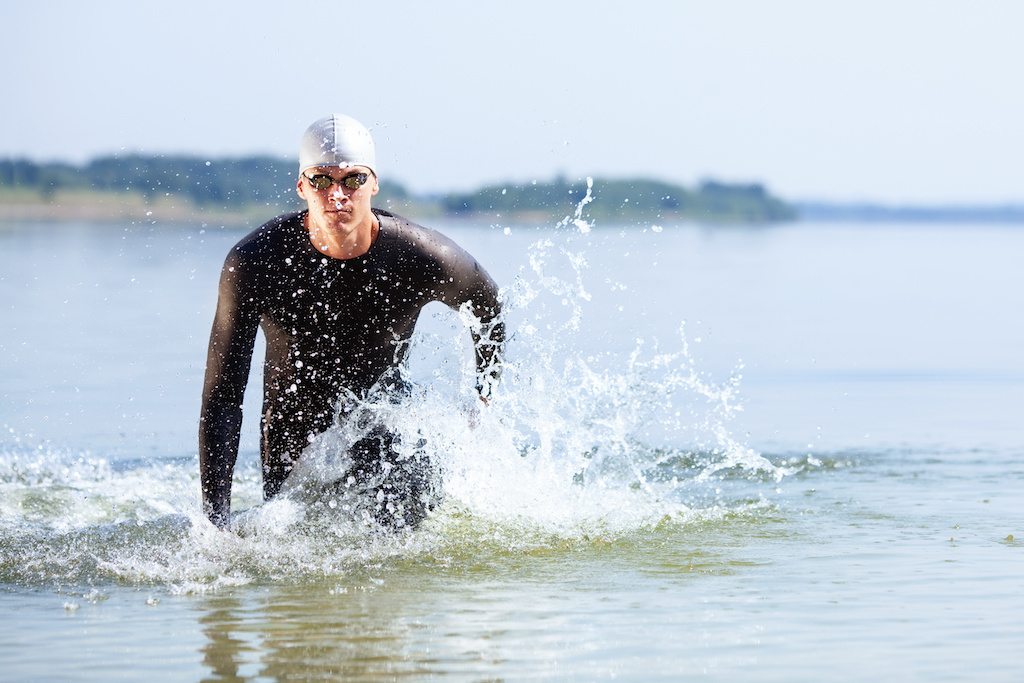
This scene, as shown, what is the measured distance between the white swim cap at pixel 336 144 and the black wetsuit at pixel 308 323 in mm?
322

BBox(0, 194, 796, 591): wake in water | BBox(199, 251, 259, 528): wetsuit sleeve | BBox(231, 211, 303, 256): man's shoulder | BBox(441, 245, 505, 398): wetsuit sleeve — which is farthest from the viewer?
BBox(441, 245, 505, 398): wetsuit sleeve

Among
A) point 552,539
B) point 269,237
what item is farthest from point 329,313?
point 552,539

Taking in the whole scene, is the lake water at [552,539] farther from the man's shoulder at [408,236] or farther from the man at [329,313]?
the man's shoulder at [408,236]

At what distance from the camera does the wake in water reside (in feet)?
20.7

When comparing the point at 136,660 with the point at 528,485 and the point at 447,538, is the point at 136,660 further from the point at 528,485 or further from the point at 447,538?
the point at 528,485

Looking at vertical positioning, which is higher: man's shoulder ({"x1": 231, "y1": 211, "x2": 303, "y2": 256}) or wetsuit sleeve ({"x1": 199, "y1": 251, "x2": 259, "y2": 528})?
man's shoulder ({"x1": 231, "y1": 211, "x2": 303, "y2": 256})

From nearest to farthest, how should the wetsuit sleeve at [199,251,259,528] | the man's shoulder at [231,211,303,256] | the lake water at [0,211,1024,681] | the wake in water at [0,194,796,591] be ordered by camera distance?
the lake water at [0,211,1024,681]
the wetsuit sleeve at [199,251,259,528]
the man's shoulder at [231,211,303,256]
the wake in water at [0,194,796,591]

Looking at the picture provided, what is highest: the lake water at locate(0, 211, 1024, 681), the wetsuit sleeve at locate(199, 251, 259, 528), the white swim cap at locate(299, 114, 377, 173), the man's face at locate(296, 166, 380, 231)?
the white swim cap at locate(299, 114, 377, 173)

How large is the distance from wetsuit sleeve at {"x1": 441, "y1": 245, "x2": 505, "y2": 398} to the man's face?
537 mm

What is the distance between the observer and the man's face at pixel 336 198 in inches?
245

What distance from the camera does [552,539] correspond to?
676 cm

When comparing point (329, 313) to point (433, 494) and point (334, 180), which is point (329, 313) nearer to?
point (334, 180)

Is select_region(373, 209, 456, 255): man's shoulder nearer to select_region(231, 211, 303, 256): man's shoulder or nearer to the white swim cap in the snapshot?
the white swim cap

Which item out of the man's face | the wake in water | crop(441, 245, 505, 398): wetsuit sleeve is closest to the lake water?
the wake in water
